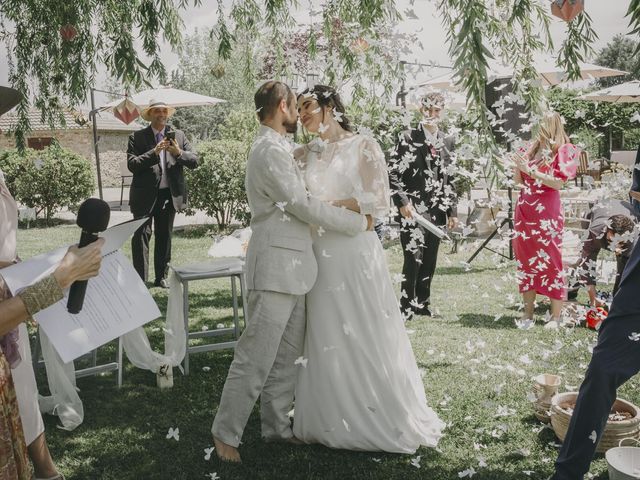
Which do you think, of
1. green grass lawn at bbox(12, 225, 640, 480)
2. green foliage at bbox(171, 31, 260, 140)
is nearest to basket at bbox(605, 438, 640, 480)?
green grass lawn at bbox(12, 225, 640, 480)

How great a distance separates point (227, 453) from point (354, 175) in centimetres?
162

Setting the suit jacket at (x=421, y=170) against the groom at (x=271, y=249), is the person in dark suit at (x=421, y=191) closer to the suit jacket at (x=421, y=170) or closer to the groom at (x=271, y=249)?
the suit jacket at (x=421, y=170)

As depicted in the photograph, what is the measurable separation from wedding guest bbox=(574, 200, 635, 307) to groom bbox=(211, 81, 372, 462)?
321 cm

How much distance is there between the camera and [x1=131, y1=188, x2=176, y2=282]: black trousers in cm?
725

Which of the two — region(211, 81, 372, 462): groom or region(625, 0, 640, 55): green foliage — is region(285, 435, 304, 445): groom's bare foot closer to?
region(211, 81, 372, 462): groom

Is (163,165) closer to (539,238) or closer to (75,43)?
(75,43)

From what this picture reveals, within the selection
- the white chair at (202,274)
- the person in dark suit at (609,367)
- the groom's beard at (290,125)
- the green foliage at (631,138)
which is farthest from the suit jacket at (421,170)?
the green foliage at (631,138)

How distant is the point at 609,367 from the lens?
248cm

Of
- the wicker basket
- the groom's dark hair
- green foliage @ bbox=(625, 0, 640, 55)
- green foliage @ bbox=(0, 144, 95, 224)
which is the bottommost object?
green foliage @ bbox=(0, 144, 95, 224)

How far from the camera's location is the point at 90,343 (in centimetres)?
220

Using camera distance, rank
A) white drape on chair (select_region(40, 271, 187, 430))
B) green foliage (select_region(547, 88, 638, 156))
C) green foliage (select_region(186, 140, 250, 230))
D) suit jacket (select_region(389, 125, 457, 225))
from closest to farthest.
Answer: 1. white drape on chair (select_region(40, 271, 187, 430))
2. suit jacket (select_region(389, 125, 457, 225))
3. green foliage (select_region(186, 140, 250, 230))
4. green foliage (select_region(547, 88, 638, 156))

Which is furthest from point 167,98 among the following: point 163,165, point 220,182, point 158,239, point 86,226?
point 86,226

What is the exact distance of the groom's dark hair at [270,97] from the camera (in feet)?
10.8

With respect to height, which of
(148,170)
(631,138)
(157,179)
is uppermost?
(148,170)
